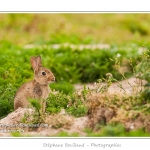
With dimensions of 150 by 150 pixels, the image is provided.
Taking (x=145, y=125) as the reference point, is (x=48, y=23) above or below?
above

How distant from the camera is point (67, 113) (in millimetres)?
8297

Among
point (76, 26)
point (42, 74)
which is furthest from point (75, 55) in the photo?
point (76, 26)

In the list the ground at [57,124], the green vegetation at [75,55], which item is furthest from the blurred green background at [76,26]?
the ground at [57,124]

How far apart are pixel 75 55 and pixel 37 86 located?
4052 mm

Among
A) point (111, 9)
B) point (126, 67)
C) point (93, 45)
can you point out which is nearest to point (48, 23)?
point (93, 45)

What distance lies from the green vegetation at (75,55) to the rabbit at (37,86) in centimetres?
25

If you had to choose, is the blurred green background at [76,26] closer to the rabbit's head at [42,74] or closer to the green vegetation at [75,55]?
the green vegetation at [75,55]

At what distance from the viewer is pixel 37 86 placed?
8641mm

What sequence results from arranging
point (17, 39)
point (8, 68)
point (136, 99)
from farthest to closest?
point (17, 39), point (8, 68), point (136, 99)

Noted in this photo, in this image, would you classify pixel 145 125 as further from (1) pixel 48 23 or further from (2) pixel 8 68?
(1) pixel 48 23

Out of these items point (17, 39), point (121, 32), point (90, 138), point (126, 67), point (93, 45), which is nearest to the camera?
point (90, 138)

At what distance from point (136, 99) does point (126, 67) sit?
4601mm

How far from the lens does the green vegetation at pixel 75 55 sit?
822 centimetres

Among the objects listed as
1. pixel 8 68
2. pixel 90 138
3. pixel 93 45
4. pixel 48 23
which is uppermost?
pixel 48 23
